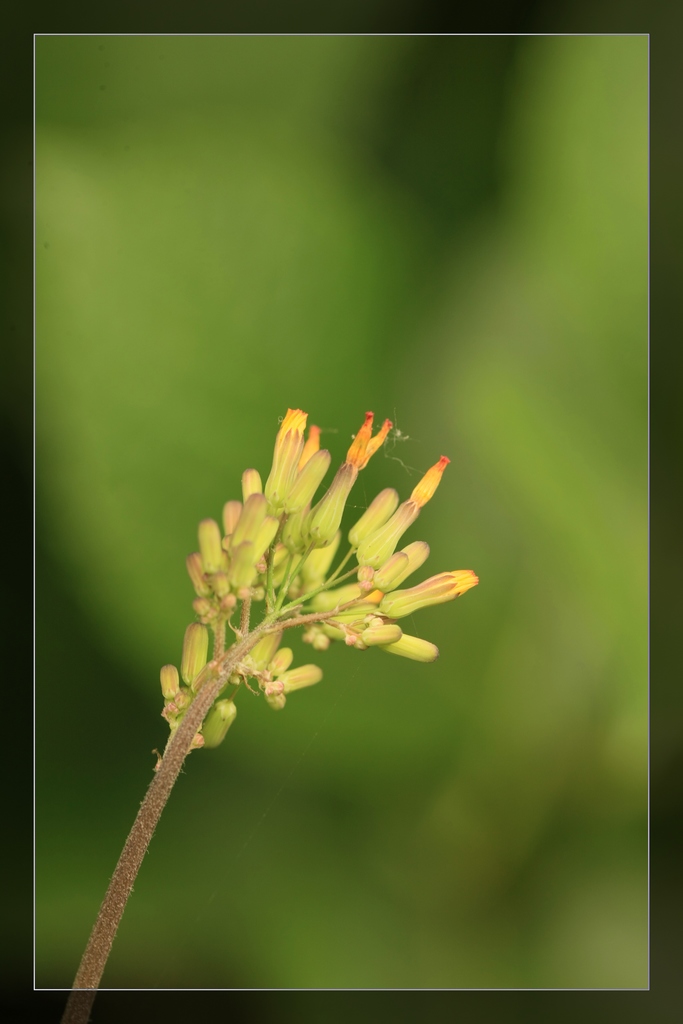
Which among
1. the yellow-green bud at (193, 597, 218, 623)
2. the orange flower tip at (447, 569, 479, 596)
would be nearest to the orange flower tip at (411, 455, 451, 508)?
the orange flower tip at (447, 569, 479, 596)

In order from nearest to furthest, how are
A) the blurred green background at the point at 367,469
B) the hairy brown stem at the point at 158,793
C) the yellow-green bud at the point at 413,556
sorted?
the hairy brown stem at the point at 158,793, the yellow-green bud at the point at 413,556, the blurred green background at the point at 367,469

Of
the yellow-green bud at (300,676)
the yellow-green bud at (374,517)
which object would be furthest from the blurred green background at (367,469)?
the yellow-green bud at (300,676)

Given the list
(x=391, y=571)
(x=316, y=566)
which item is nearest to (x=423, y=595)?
(x=391, y=571)

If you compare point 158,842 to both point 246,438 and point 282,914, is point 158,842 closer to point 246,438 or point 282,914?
point 282,914

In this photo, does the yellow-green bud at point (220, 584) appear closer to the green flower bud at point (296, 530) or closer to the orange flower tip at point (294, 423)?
the green flower bud at point (296, 530)

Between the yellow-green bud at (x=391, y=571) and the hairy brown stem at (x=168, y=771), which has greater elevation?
the yellow-green bud at (x=391, y=571)

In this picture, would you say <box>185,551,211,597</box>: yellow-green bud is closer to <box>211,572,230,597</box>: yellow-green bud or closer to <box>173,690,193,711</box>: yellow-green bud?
<box>211,572,230,597</box>: yellow-green bud

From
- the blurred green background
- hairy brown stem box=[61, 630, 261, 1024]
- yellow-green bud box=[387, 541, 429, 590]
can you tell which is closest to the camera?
hairy brown stem box=[61, 630, 261, 1024]

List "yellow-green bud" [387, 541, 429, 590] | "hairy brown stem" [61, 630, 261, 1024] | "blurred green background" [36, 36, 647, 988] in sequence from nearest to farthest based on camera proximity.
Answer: "hairy brown stem" [61, 630, 261, 1024] → "yellow-green bud" [387, 541, 429, 590] → "blurred green background" [36, 36, 647, 988]

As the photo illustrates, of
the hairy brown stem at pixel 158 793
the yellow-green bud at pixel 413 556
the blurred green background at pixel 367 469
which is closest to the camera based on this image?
the hairy brown stem at pixel 158 793
